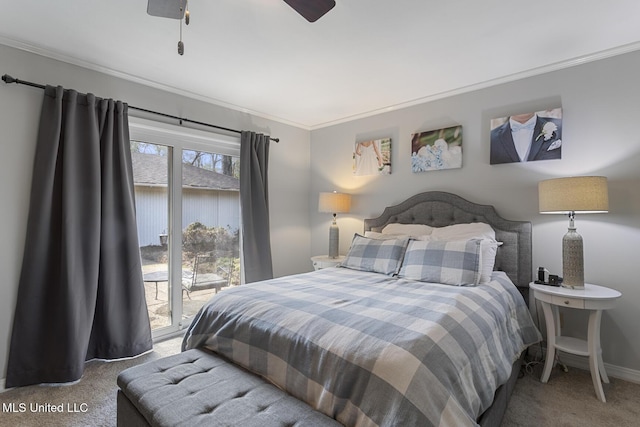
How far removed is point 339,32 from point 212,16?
81cm

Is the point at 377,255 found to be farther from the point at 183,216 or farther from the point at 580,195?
the point at 183,216

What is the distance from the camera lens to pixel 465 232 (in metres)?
2.72

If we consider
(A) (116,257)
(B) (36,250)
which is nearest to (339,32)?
(A) (116,257)

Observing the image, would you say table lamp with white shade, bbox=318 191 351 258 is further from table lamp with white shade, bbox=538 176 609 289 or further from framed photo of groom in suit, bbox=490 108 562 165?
table lamp with white shade, bbox=538 176 609 289

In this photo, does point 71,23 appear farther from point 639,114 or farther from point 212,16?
point 639,114

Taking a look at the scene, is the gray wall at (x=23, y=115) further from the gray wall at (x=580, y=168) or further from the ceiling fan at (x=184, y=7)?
the gray wall at (x=580, y=168)

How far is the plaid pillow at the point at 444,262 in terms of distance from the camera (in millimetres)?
2201

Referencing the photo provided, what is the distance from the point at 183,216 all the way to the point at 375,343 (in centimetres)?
252

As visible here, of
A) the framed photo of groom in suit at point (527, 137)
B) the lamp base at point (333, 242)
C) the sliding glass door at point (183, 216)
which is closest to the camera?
the framed photo of groom in suit at point (527, 137)

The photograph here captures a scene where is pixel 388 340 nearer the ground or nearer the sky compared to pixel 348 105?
nearer the ground

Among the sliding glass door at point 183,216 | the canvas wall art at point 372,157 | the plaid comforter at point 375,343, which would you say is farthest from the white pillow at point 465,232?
the sliding glass door at point 183,216

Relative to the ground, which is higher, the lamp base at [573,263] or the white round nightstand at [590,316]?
the lamp base at [573,263]

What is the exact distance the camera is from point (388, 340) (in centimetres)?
126

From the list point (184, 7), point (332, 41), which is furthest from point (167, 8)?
point (332, 41)
